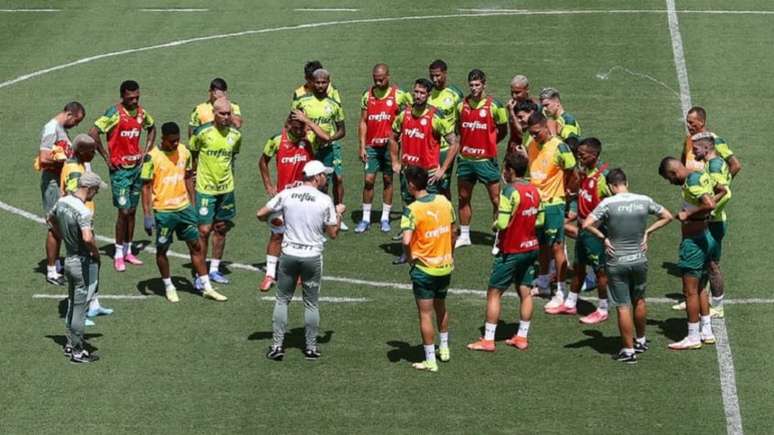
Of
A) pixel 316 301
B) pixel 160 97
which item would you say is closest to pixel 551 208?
pixel 316 301

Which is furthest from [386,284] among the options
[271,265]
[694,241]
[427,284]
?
[694,241]

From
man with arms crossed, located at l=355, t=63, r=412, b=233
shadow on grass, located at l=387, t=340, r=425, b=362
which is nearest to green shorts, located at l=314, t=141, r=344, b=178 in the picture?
man with arms crossed, located at l=355, t=63, r=412, b=233

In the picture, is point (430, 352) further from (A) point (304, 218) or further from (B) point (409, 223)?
(A) point (304, 218)

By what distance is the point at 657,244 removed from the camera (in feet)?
77.4

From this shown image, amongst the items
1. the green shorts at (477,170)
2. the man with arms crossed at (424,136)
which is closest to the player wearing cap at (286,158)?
the man with arms crossed at (424,136)

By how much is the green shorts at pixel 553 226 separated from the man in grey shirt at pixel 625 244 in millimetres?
1965

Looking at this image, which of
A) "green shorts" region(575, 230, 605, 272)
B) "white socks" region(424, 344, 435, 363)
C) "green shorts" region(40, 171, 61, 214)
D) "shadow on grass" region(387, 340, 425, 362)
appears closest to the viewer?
"white socks" region(424, 344, 435, 363)

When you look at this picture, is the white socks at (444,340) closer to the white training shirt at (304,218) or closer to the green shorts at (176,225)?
the white training shirt at (304,218)

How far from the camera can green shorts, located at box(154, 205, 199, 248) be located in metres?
21.2

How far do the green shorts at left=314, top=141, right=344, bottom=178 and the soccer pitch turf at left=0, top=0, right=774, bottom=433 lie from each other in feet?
3.64

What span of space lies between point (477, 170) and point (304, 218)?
17.6ft

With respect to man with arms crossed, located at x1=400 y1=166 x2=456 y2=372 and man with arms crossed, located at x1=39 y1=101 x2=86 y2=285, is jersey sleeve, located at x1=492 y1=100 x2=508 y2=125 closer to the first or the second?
man with arms crossed, located at x1=400 y1=166 x2=456 y2=372

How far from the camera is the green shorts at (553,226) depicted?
21203 mm

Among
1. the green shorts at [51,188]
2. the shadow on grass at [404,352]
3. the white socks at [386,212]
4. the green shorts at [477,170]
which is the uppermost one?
the green shorts at [477,170]
